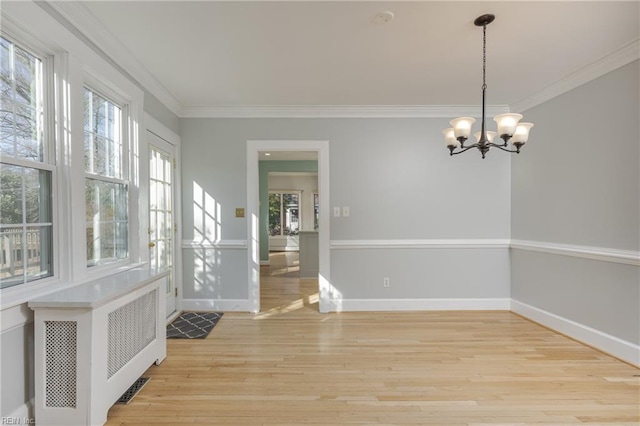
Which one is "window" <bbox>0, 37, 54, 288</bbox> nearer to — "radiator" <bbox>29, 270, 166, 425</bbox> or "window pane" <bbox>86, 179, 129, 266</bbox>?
"radiator" <bbox>29, 270, 166, 425</bbox>

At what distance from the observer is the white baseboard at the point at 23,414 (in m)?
1.60

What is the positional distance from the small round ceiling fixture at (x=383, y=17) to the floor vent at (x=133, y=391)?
309 cm

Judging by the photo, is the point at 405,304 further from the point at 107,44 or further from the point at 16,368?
the point at 107,44

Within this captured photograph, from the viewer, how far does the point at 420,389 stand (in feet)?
7.00

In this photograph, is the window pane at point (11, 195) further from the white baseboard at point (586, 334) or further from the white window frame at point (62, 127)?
the white baseboard at point (586, 334)

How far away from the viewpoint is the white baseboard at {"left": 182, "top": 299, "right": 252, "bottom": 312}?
12.5 ft

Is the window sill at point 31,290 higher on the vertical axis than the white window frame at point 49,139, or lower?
lower

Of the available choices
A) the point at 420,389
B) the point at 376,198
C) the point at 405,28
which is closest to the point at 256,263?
the point at 376,198

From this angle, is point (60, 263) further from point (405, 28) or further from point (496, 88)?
point (496, 88)

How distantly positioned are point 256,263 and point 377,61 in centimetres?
268

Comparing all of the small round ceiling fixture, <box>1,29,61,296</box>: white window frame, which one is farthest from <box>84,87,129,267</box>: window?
the small round ceiling fixture

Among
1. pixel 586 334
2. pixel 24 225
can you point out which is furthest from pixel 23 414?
pixel 586 334

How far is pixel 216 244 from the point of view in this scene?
3820mm

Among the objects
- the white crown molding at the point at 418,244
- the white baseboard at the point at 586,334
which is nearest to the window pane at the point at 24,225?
the white crown molding at the point at 418,244
